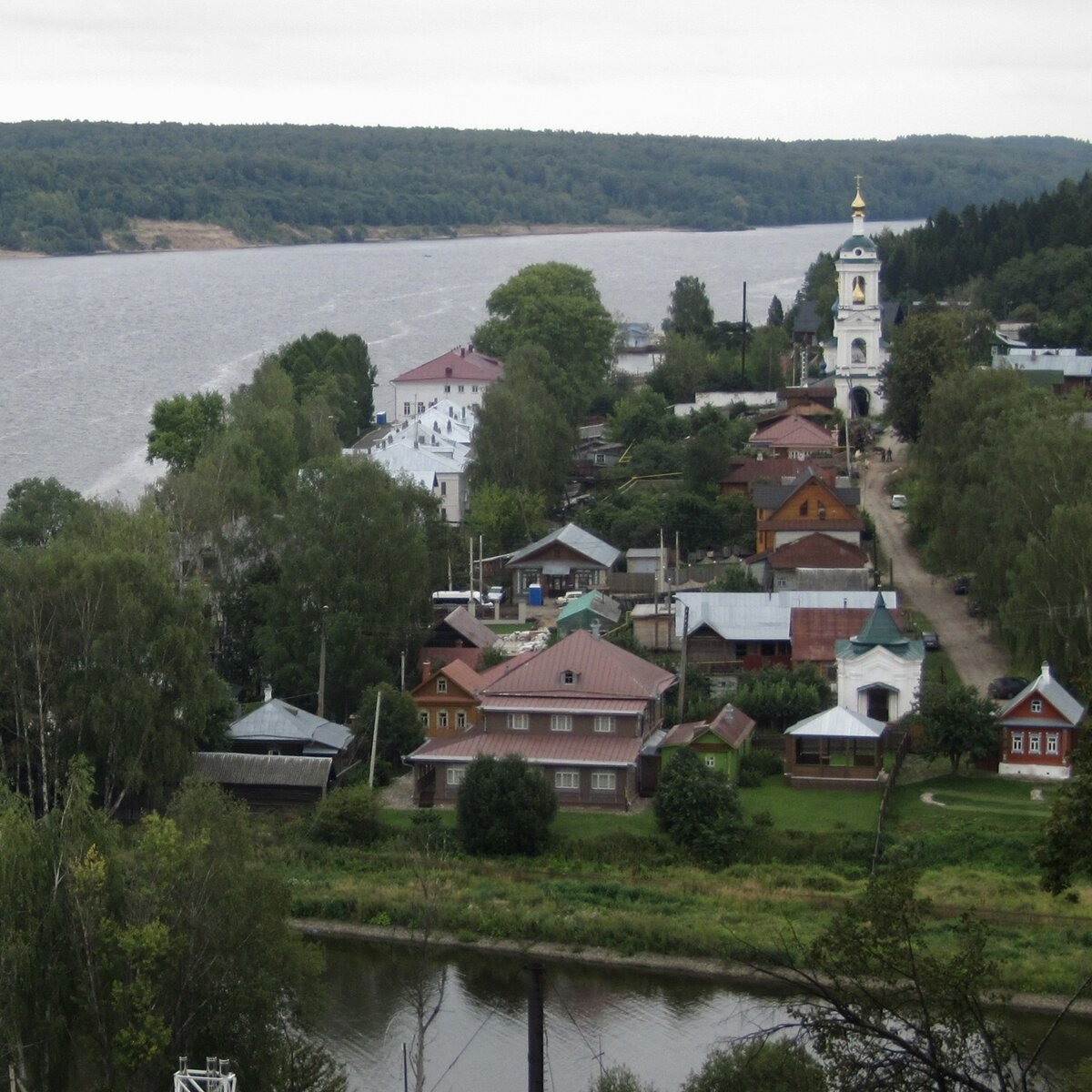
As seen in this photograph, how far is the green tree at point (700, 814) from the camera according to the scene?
2359cm

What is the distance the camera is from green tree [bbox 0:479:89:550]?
1345 inches

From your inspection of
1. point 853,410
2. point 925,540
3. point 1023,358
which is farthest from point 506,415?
point 1023,358

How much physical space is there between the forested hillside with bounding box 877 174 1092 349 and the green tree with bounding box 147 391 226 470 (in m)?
27.1

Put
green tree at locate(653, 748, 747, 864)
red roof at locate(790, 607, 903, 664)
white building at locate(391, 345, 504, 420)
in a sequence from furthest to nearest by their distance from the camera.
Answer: white building at locate(391, 345, 504, 420), red roof at locate(790, 607, 903, 664), green tree at locate(653, 748, 747, 864)

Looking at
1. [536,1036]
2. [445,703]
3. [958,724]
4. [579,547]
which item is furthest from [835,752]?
[536,1036]

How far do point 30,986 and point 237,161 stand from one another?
164220 millimetres

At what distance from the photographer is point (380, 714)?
89.0 feet

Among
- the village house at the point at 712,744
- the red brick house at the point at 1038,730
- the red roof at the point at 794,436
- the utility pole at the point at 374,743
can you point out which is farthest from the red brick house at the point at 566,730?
the red roof at the point at 794,436

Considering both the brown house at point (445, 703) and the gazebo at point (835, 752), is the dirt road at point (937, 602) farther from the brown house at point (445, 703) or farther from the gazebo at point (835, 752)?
the brown house at point (445, 703)

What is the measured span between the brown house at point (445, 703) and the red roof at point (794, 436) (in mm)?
21460

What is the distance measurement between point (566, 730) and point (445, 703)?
261 centimetres

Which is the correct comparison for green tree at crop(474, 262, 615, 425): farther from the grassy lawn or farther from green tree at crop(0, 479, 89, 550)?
the grassy lawn

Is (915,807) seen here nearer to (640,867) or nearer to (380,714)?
(640,867)

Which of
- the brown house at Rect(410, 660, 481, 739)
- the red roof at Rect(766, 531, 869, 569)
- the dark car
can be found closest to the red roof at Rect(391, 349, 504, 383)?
the red roof at Rect(766, 531, 869, 569)
